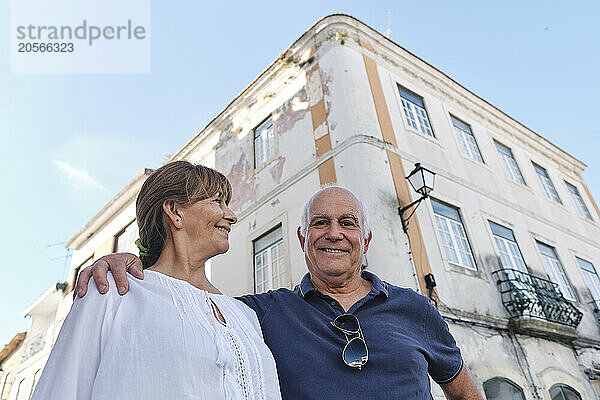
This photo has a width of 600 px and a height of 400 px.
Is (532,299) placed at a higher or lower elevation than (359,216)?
higher

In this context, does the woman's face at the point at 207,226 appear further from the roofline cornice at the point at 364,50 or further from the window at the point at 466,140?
the window at the point at 466,140

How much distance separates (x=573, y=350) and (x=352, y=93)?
7.61 meters

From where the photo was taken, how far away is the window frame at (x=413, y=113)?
33.1 feet

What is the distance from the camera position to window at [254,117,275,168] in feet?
34.9

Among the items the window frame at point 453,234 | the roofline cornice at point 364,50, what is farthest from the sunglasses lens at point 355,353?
the roofline cornice at point 364,50

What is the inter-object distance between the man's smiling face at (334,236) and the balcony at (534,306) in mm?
7387

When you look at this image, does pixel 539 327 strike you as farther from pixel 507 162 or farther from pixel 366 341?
pixel 366 341

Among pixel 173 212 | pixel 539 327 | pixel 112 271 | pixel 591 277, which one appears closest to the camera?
pixel 112 271

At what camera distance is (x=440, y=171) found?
382 inches

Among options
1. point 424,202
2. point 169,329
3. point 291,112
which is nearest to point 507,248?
point 424,202

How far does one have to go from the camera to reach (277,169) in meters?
9.96

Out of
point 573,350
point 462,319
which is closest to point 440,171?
point 462,319

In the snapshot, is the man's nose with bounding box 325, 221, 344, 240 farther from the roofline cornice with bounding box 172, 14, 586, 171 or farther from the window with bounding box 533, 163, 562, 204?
the window with bounding box 533, 163, 562, 204

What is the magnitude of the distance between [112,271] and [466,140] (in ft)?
38.0
